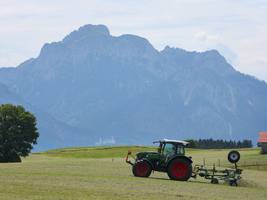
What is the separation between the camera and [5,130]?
105625 mm

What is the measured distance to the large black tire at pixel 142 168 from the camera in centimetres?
4653

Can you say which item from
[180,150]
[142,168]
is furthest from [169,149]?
[142,168]

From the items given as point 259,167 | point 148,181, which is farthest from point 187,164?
point 259,167

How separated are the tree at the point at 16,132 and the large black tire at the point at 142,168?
59.5 m

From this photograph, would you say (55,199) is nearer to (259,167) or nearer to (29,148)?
(259,167)

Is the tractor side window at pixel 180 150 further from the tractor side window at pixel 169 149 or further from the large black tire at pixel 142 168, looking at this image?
the large black tire at pixel 142 168

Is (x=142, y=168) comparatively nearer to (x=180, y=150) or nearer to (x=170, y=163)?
(x=170, y=163)

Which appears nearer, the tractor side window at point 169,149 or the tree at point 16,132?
the tractor side window at point 169,149

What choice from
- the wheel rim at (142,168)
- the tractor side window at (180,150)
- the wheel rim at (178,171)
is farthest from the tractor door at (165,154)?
the wheel rim at (142,168)

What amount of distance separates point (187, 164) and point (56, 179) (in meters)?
9.41

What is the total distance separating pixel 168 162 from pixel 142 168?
206 centimetres

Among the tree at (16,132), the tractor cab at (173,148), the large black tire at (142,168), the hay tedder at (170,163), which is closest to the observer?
the hay tedder at (170,163)

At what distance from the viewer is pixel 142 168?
1838 inches

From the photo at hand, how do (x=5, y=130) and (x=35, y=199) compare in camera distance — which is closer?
(x=35, y=199)
